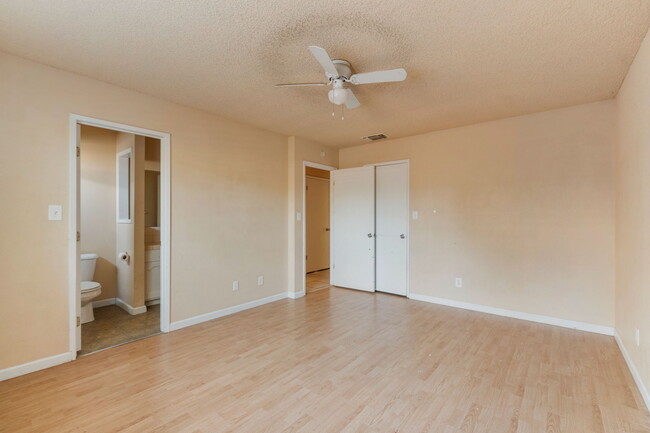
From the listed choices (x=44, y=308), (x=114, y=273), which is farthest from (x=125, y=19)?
(x=114, y=273)

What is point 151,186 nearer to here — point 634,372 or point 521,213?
point 521,213

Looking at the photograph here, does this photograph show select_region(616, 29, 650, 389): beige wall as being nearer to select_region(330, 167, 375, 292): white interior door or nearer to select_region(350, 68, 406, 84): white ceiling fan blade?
select_region(350, 68, 406, 84): white ceiling fan blade

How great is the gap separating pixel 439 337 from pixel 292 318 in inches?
65.3

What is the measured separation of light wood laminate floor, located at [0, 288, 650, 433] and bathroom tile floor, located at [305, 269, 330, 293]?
1830 millimetres

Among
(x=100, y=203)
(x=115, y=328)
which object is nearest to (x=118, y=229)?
(x=100, y=203)

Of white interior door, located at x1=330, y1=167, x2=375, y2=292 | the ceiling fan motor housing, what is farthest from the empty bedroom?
white interior door, located at x1=330, y1=167, x2=375, y2=292

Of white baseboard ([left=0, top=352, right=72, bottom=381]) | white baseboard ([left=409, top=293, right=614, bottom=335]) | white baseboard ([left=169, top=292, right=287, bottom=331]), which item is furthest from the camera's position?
white baseboard ([left=169, top=292, right=287, bottom=331])

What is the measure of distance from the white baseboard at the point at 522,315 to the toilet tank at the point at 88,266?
4334mm

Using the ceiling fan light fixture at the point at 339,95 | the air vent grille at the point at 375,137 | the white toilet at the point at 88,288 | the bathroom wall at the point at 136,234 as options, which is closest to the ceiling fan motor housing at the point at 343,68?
the ceiling fan light fixture at the point at 339,95

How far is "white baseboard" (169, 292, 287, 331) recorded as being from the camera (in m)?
3.32

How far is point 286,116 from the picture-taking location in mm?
3674

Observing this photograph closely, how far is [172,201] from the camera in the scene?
3.25 m

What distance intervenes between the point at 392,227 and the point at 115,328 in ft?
12.5

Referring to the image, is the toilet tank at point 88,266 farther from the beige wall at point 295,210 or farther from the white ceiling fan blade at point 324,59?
the white ceiling fan blade at point 324,59
